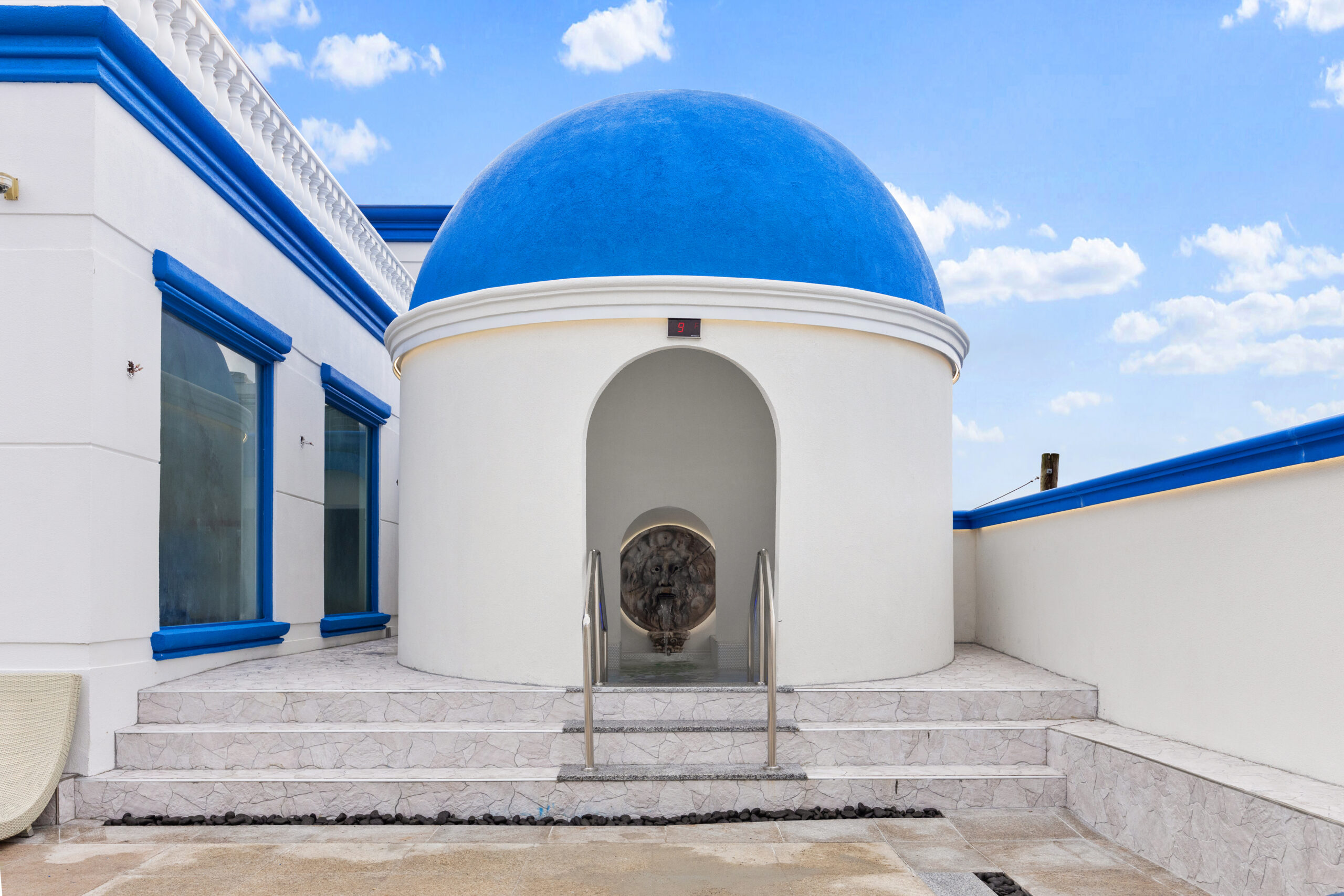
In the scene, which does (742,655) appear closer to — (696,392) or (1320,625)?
(696,392)

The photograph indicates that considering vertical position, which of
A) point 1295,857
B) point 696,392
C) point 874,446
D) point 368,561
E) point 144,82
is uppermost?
point 144,82

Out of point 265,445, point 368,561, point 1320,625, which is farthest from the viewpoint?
point 368,561

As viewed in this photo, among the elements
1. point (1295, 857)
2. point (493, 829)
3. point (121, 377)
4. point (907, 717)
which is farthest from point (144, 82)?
point (1295, 857)

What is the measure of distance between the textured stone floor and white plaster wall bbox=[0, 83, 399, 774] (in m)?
1.00

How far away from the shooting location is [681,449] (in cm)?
956

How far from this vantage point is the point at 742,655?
900 cm

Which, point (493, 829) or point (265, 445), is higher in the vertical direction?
point (265, 445)

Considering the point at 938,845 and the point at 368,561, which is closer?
the point at 938,845

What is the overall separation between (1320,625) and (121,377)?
6470mm

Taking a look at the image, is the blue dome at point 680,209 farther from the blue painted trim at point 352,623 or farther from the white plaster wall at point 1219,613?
the blue painted trim at point 352,623

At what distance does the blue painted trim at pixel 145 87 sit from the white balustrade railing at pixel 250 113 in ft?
0.80

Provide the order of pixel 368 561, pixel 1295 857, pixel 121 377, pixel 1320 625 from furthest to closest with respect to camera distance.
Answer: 1. pixel 368 561
2. pixel 121 377
3. pixel 1320 625
4. pixel 1295 857

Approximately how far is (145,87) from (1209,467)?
664cm

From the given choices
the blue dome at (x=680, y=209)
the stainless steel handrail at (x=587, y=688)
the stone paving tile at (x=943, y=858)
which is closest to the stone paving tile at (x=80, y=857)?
the stainless steel handrail at (x=587, y=688)
